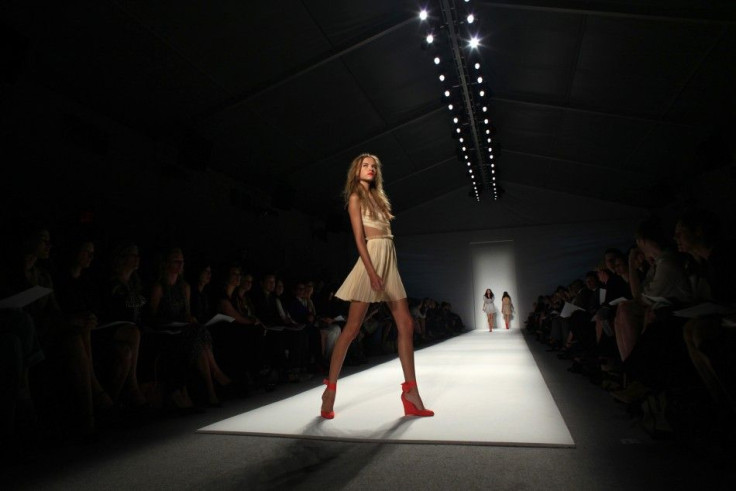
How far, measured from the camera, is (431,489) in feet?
3.73

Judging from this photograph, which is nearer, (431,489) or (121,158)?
(431,489)

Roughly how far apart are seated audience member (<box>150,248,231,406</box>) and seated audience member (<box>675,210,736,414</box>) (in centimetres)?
239

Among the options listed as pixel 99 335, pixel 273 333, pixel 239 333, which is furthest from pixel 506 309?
pixel 99 335

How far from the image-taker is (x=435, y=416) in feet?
6.21

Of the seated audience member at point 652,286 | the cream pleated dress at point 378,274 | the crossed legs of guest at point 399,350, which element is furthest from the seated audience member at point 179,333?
the seated audience member at point 652,286

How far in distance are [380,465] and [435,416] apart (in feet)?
2.06

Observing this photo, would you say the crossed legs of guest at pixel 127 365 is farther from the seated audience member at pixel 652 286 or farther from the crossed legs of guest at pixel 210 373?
the seated audience member at pixel 652 286

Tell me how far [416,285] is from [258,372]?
9244mm

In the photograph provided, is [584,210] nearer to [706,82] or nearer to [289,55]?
[706,82]

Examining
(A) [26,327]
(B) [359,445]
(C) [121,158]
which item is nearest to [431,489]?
(B) [359,445]

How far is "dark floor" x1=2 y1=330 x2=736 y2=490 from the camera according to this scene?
1.19 m

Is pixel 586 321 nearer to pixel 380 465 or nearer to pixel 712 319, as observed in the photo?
pixel 712 319

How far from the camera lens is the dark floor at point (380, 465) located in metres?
1.19

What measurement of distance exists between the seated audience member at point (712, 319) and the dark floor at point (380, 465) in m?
0.20
